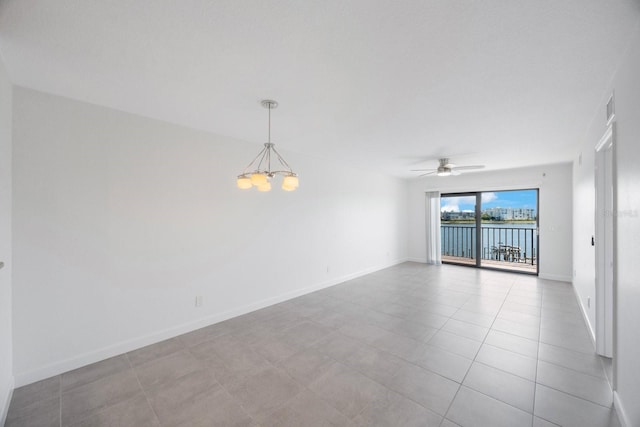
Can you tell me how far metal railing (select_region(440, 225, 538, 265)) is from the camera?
6.64m

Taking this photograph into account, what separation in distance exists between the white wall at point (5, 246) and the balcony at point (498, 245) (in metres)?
7.83

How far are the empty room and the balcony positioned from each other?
290 centimetres

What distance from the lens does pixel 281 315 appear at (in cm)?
355

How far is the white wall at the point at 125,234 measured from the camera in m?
2.19

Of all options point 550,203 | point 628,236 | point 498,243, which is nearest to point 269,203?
point 628,236

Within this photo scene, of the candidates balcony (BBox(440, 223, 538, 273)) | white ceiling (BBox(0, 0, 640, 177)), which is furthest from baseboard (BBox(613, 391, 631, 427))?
balcony (BBox(440, 223, 538, 273))

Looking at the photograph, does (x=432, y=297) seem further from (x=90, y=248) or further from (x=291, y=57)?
(x=90, y=248)

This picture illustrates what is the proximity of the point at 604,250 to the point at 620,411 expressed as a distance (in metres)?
1.41

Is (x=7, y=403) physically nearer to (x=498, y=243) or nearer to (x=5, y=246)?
(x=5, y=246)

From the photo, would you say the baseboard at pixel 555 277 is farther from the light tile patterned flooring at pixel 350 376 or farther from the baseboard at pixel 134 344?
the baseboard at pixel 134 344

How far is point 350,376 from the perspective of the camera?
7.31 ft

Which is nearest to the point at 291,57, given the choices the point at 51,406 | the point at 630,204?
the point at 630,204

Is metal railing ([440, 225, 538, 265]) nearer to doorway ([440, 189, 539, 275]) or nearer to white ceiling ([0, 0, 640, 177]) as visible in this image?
doorway ([440, 189, 539, 275])

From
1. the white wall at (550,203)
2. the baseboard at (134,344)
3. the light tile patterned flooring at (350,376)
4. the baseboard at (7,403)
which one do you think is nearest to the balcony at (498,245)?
the white wall at (550,203)
